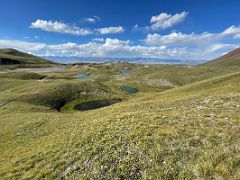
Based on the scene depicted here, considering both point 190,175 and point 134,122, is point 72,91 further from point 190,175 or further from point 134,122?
point 190,175

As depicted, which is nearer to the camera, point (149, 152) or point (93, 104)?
point (149, 152)

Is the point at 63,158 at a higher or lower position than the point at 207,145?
lower

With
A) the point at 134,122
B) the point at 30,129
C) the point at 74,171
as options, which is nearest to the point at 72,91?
the point at 30,129

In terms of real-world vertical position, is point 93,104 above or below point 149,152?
below

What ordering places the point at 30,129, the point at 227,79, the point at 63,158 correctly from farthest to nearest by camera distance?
1. the point at 227,79
2. the point at 30,129
3. the point at 63,158

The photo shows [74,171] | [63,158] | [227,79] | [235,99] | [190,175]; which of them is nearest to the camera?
[190,175]

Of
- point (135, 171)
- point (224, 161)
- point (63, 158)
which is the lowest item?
point (63, 158)

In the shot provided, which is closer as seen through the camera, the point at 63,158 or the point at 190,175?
the point at 190,175

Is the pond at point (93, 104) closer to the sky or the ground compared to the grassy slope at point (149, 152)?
closer to the ground

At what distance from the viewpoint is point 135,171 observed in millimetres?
12531

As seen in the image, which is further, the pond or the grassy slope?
the pond

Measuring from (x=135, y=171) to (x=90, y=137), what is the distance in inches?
265

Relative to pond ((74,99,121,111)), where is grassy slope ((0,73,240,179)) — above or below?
above

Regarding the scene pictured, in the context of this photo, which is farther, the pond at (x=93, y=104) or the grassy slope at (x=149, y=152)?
the pond at (x=93, y=104)
